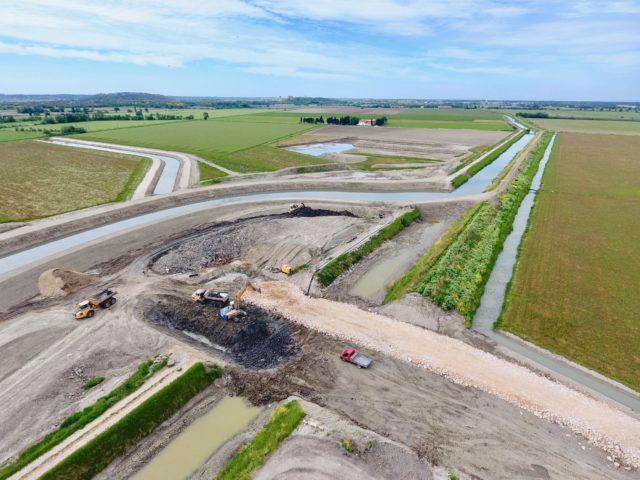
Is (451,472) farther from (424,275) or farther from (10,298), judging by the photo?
(10,298)

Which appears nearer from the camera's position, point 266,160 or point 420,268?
point 420,268

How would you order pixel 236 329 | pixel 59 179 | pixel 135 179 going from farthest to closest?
pixel 135 179, pixel 59 179, pixel 236 329

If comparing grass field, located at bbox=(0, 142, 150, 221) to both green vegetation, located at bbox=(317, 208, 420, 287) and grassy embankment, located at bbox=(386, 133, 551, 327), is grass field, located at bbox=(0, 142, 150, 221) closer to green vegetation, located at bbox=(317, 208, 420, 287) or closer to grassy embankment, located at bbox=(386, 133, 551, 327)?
green vegetation, located at bbox=(317, 208, 420, 287)

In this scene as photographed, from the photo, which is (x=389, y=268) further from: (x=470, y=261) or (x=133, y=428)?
(x=133, y=428)

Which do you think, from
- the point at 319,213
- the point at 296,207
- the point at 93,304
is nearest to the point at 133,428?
the point at 93,304

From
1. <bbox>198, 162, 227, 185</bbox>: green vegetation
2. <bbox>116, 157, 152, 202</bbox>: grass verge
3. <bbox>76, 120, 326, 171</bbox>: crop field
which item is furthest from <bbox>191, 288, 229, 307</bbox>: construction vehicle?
<bbox>76, 120, 326, 171</bbox>: crop field

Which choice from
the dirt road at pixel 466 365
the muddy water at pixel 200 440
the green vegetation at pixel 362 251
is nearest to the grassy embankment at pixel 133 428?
the muddy water at pixel 200 440
